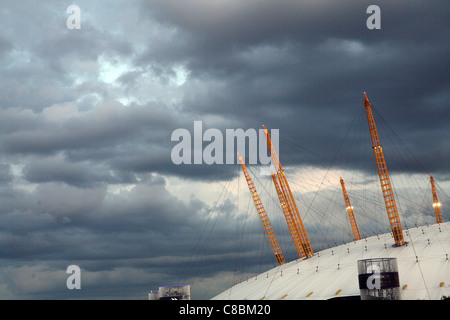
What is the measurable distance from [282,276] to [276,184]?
44.0 m

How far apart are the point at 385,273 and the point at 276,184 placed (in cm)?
8158

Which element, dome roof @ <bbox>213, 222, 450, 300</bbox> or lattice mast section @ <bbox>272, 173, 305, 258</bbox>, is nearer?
dome roof @ <bbox>213, 222, 450, 300</bbox>

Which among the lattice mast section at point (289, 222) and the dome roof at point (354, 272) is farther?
the lattice mast section at point (289, 222)

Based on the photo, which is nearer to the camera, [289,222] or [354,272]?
[354,272]
